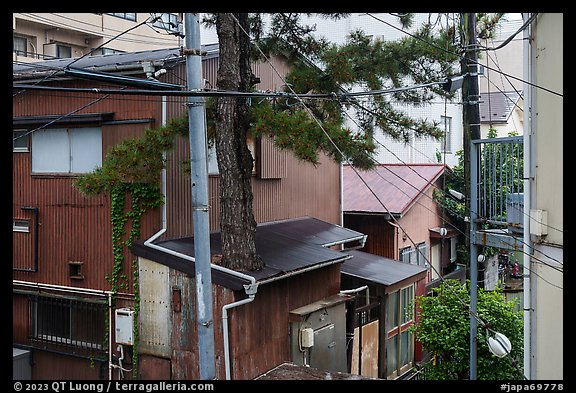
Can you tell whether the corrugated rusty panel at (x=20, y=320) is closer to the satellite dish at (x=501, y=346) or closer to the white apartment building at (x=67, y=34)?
the satellite dish at (x=501, y=346)

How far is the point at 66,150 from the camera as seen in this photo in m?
12.0

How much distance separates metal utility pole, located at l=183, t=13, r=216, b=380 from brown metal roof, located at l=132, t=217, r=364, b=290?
2.36 meters

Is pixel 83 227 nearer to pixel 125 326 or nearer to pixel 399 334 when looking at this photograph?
pixel 125 326

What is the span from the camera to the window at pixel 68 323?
11.5 m

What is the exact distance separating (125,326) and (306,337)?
3291mm

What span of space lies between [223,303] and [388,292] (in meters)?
5.03

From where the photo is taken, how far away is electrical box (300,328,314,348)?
10688mm

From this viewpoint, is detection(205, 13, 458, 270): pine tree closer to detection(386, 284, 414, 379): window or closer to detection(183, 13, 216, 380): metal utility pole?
detection(183, 13, 216, 380): metal utility pole

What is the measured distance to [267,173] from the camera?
13.8m

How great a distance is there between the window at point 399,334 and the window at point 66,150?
7.34 m

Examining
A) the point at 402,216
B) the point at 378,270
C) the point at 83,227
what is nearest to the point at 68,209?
the point at 83,227

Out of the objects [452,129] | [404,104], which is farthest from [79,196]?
[452,129]

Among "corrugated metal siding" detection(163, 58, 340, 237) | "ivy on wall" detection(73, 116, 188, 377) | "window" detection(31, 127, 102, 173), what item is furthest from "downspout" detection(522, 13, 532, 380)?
"window" detection(31, 127, 102, 173)
